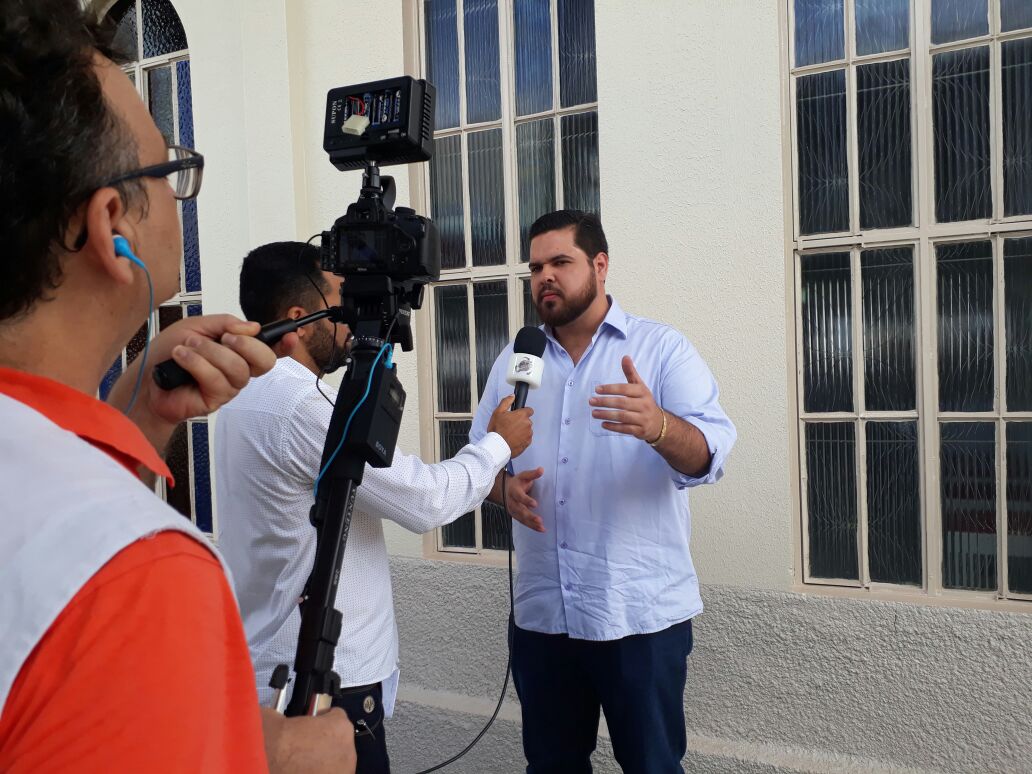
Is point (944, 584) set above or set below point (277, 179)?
below

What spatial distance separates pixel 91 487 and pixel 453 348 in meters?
3.46

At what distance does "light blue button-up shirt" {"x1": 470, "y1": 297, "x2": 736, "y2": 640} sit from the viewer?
2590 mm

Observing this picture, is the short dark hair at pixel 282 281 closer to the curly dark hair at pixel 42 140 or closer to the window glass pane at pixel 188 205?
the curly dark hair at pixel 42 140

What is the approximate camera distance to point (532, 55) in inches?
153

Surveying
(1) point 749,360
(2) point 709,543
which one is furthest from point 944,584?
(1) point 749,360

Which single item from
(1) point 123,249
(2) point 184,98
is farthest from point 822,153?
(2) point 184,98

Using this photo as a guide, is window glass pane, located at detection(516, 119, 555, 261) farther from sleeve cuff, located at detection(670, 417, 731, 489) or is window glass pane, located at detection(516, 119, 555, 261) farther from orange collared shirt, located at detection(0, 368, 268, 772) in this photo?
orange collared shirt, located at detection(0, 368, 268, 772)

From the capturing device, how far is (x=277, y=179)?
4.25m

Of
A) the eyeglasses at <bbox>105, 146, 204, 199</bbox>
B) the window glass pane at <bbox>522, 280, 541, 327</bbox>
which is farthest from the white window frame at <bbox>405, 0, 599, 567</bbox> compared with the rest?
the eyeglasses at <bbox>105, 146, 204, 199</bbox>

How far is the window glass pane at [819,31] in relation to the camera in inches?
126

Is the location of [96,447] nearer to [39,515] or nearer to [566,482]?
[39,515]

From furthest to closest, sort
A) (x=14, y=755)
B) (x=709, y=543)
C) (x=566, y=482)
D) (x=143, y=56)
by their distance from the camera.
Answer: (x=143, y=56) < (x=709, y=543) < (x=566, y=482) < (x=14, y=755)

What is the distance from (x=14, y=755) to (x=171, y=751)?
10 cm

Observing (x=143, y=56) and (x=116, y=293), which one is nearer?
(x=116, y=293)
